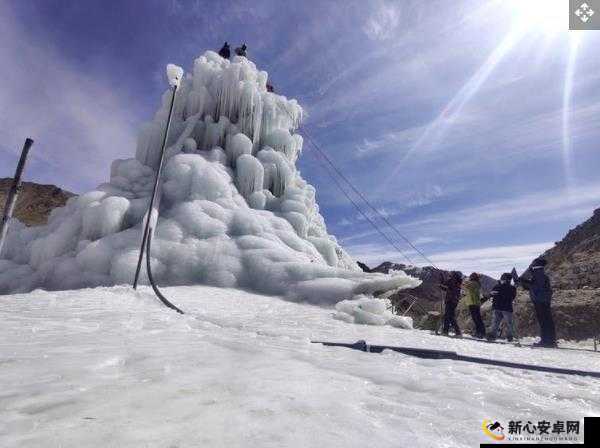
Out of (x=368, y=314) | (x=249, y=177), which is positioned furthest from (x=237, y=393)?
(x=249, y=177)

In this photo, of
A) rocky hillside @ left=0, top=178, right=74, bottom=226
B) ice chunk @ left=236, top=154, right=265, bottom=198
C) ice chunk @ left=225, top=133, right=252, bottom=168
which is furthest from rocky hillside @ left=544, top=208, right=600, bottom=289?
rocky hillside @ left=0, top=178, right=74, bottom=226

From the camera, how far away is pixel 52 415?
5.02 ft

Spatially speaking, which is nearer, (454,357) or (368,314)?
(454,357)

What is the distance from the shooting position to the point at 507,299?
855 cm

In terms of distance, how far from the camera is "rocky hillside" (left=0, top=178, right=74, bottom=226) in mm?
39625

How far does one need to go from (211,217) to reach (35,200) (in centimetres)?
4065

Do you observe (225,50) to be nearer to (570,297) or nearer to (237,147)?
(237,147)

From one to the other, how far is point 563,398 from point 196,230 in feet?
34.7

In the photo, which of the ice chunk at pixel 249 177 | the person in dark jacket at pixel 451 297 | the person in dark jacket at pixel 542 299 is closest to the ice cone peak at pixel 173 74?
the ice chunk at pixel 249 177

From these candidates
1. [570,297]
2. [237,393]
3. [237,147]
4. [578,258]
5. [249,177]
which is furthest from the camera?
[578,258]

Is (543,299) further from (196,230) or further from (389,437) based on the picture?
(196,230)

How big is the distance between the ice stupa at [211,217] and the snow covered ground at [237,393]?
6.63 metres

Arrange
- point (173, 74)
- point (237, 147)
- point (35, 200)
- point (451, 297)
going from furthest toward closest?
1. point (35, 200)
2. point (237, 147)
3. point (451, 297)
4. point (173, 74)

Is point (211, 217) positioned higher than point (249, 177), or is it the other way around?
point (249, 177)
